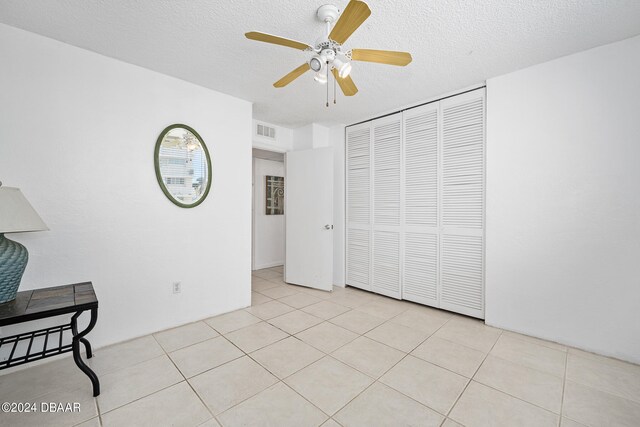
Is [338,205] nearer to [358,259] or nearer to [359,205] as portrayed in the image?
[359,205]

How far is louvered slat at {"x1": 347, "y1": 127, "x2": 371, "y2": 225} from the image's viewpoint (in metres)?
3.86

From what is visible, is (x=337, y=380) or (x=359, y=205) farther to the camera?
(x=359, y=205)

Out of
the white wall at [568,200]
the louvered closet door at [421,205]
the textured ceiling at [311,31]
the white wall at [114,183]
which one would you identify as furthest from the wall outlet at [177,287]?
the white wall at [568,200]

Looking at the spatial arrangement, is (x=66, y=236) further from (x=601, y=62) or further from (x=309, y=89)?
(x=601, y=62)

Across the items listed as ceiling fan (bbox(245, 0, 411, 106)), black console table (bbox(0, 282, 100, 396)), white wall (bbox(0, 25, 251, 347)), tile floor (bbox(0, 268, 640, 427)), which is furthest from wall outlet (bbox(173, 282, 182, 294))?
ceiling fan (bbox(245, 0, 411, 106))

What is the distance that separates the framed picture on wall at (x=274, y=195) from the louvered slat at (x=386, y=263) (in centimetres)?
264

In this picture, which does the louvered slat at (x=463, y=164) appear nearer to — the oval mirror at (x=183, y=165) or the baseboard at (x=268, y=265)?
the oval mirror at (x=183, y=165)

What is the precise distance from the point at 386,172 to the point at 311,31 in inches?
82.4

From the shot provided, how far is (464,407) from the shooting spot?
1629 millimetres

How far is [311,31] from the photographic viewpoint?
6.36 feet

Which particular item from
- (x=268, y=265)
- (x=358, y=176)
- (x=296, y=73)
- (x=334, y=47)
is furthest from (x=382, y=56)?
(x=268, y=265)

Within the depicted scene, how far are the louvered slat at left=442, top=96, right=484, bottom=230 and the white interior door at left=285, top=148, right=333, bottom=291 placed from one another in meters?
1.55

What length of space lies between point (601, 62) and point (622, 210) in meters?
1.22

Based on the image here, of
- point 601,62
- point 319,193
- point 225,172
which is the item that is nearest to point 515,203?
point 601,62
